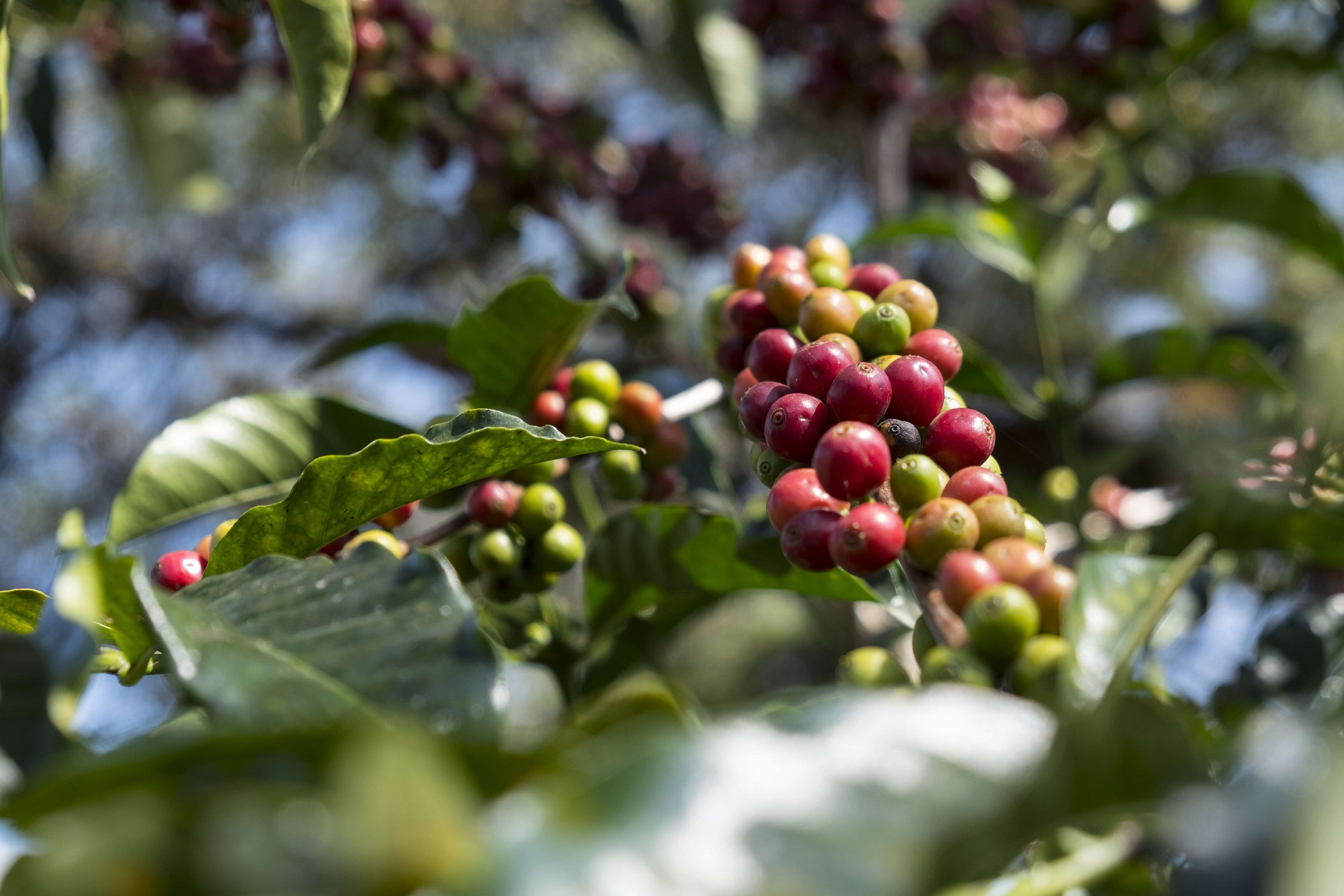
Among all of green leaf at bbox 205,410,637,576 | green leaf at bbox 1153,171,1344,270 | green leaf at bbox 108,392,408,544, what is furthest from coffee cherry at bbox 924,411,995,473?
green leaf at bbox 1153,171,1344,270

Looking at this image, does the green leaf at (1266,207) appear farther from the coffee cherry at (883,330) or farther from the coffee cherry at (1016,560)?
the coffee cherry at (1016,560)

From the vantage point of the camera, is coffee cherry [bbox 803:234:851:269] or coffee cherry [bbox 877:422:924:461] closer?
Result: coffee cherry [bbox 877:422:924:461]

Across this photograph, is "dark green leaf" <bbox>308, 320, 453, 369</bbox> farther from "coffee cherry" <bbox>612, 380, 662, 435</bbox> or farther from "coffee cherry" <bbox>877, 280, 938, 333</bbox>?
"coffee cherry" <bbox>877, 280, 938, 333</bbox>

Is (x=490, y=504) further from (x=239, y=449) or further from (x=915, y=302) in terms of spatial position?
(x=915, y=302)

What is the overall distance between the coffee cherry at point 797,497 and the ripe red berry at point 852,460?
0.02 meters

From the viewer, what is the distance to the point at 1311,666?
4.16 ft

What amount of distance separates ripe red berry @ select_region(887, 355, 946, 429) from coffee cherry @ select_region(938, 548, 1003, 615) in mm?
157

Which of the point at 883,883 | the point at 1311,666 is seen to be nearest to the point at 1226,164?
the point at 1311,666

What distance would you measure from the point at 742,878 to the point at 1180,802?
21cm

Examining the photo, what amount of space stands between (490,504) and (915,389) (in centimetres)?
49

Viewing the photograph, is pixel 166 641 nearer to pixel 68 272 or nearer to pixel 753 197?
pixel 753 197


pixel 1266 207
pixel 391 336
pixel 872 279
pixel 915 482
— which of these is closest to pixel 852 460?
pixel 915 482

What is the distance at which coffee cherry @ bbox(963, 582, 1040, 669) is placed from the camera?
63cm

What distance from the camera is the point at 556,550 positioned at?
113 centimetres
